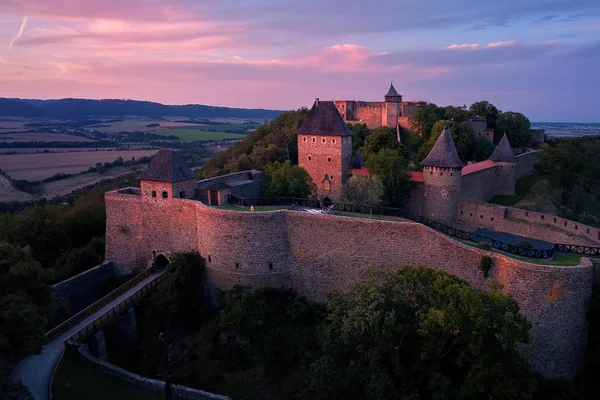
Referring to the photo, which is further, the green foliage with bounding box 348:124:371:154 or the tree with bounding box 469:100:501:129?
the tree with bounding box 469:100:501:129

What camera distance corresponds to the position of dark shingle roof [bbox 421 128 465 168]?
95.1 ft

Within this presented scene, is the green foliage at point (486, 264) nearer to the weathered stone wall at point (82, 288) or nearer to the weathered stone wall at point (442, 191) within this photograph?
the weathered stone wall at point (442, 191)

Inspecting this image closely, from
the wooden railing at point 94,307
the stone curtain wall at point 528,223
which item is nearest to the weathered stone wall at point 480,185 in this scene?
the stone curtain wall at point 528,223

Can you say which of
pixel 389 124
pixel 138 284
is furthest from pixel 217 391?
pixel 389 124

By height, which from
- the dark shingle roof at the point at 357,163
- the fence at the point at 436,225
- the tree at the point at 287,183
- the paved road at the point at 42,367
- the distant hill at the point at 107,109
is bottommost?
the paved road at the point at 42,367

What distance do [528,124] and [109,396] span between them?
48723 mm

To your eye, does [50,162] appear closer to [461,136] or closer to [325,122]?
[325,122]

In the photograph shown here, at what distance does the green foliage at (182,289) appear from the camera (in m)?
22.1

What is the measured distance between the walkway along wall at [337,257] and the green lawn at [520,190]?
768 inches

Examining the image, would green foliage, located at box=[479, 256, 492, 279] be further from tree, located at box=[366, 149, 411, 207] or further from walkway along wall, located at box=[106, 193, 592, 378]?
tree, located at box=[366, 149, 411, 207]

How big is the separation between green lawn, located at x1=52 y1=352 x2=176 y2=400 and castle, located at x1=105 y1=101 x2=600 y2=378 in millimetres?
6511

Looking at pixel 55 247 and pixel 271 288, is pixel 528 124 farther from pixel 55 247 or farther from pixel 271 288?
pixel 55 247

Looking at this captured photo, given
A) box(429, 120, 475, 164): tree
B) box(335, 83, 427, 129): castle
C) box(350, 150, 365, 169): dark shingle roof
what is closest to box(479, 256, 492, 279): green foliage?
box(350, 150, 365, 169): dark shingle roof

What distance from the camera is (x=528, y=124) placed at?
49.8 m
